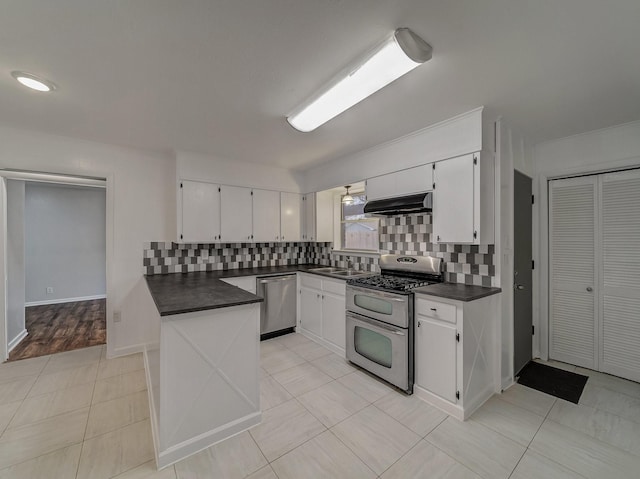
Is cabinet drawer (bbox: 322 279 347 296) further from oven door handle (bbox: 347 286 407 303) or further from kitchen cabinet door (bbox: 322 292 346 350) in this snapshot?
oven door handle (bbox: 347 286 407 303)

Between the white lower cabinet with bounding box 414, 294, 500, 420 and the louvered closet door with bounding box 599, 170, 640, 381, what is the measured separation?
4.11 ft

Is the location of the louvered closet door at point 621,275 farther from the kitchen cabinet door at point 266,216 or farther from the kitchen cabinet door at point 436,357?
the kitchen cabinet door at point 266,216

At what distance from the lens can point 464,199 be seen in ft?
7.43

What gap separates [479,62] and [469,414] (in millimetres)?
2398

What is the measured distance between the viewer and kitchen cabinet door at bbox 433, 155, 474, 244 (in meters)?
2.23

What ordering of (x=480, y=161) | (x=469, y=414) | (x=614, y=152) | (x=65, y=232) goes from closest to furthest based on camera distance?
1. (x=469, y=414)
2. (x=480, y=161)
3. (x=614, y=152)
4. (x=65, y=232)

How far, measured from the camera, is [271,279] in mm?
3469

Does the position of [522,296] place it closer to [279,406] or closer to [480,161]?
[480,161]

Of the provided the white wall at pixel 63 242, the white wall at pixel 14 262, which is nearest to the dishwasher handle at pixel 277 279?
the white wall at pixel 14 262

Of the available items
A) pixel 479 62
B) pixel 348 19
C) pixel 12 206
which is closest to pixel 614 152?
pixel 479 62

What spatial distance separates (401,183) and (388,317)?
132 cm

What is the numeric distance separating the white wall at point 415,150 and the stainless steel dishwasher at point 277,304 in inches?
57.0

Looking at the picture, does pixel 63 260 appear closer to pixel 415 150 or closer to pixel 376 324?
pixel 376 324

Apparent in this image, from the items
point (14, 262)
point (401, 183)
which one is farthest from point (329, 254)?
point (14, 262)
